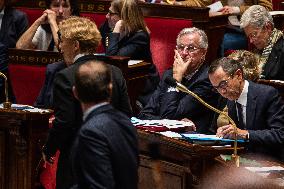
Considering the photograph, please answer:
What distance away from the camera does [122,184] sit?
9.04 feet

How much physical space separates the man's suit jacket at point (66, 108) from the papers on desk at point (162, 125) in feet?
1.61

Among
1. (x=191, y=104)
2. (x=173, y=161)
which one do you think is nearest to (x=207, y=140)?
(x=173, y=161)

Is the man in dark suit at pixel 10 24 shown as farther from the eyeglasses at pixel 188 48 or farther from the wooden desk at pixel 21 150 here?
the eyeglasses at pixel 188 48

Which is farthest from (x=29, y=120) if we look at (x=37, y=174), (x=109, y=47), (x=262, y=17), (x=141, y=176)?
(x=262, y=17)

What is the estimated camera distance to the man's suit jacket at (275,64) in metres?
4.90

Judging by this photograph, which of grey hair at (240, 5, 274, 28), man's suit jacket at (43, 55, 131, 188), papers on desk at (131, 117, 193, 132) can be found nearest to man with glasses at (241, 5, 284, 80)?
grey hair at (240, 5, 274, 28)

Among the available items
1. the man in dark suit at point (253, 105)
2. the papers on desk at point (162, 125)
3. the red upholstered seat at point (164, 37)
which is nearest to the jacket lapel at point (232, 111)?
the man in dark suit at point (253, 105)

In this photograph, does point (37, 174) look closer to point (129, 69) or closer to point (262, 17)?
point (129, 69)

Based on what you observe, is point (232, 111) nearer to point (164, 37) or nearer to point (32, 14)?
point (164, 37)

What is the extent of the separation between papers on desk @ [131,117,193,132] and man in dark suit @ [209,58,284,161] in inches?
9.9

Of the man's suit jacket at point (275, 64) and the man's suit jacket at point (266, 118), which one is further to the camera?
the man's suit jacket at point (275, 64)

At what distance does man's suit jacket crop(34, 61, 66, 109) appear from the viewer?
4.10 meters

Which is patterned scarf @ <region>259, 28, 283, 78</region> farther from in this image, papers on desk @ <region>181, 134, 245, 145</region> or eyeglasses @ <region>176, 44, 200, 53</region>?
papers on desk @ <region>181, 134, 245, 145</region>

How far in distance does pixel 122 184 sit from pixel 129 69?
91.8 inches
